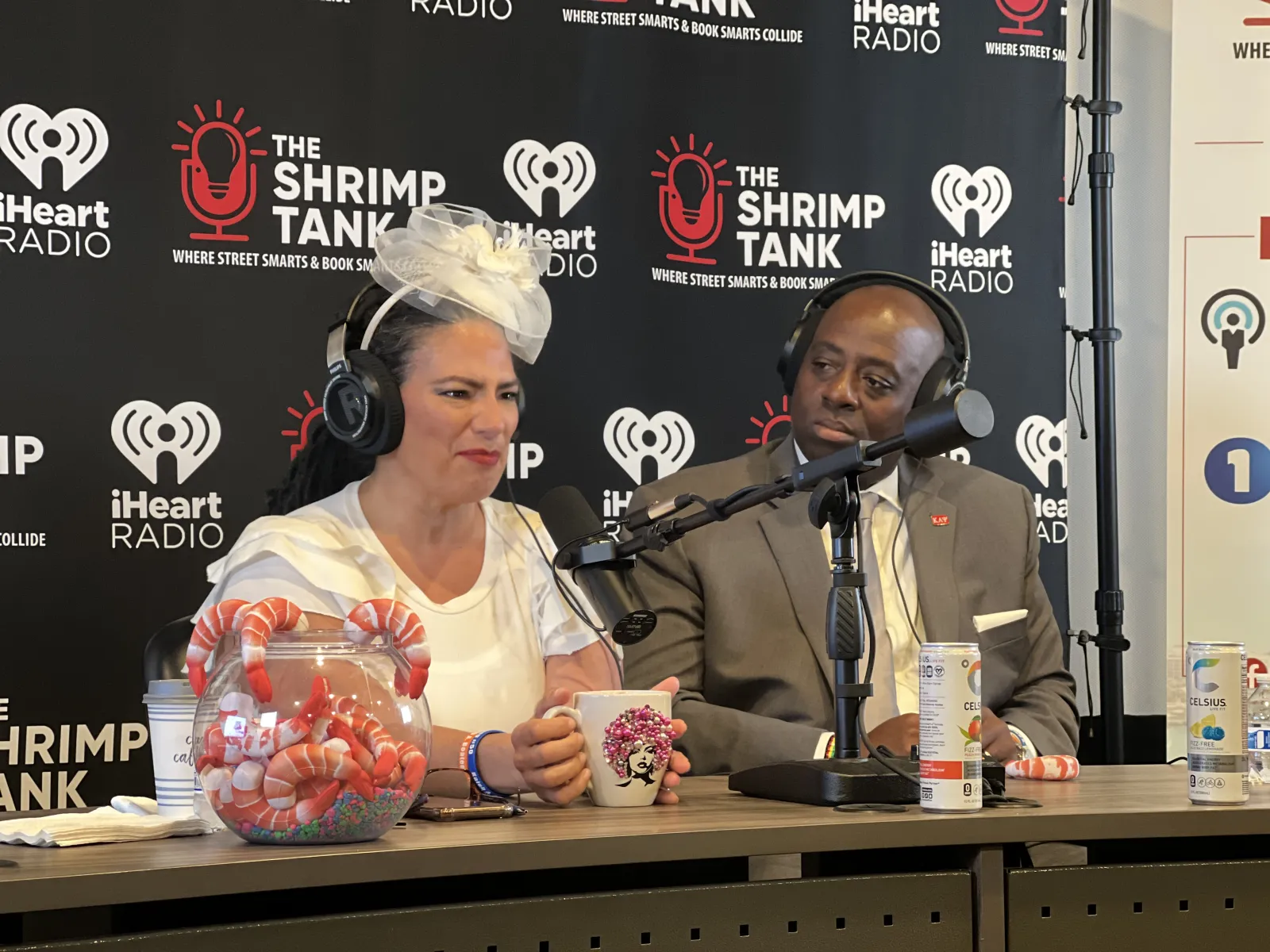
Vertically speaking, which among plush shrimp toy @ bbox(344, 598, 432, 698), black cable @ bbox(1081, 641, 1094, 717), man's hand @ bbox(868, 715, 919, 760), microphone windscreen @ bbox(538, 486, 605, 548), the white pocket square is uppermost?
microphone windscreen @ bbox(538, 486, 605, 548)

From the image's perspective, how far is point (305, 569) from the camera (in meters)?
1.92

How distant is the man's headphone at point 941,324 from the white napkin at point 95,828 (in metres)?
1.16

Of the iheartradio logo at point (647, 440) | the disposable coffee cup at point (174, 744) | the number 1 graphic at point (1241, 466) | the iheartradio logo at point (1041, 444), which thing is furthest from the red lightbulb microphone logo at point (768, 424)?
the disposable coffee cup at point (174, 744)

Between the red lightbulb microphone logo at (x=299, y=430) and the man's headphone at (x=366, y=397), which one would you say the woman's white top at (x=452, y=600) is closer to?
the man's headphone at (x=366, y=397)

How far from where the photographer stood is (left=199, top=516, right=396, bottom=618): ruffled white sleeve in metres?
1.91

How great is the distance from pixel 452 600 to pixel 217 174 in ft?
4.57

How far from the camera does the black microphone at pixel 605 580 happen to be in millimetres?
1650

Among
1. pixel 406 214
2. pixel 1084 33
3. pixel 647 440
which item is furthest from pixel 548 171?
pixel 1084 33

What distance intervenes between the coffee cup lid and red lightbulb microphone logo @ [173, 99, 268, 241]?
177 centimetres

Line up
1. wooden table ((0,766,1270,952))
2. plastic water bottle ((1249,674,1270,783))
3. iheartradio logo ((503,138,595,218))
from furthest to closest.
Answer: iheartradio logo ((503,138,595,218)) → plastic water bottle ((1249,674,1270,783)) → wooden table ((0,766,1270,952))

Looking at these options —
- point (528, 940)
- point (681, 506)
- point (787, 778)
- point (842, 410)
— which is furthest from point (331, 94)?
point (528, 940)

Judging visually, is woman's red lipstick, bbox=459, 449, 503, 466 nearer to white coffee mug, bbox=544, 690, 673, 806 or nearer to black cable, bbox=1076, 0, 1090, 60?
white coffee mug, bbox=544, 690, 673, 806

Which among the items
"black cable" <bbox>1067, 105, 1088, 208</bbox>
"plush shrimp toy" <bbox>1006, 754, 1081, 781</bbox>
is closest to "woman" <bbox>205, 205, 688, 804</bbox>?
"plush shrimp toy" <bbox>1006, 754, 1081, 781</bbox>

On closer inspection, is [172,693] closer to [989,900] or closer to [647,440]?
[989,900]
